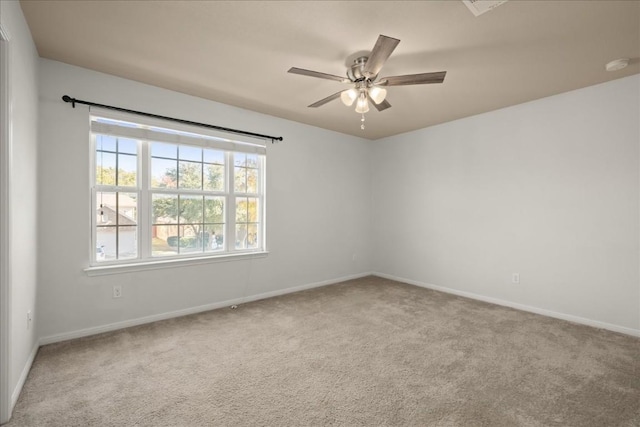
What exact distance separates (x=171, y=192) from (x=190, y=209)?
30 centimetres

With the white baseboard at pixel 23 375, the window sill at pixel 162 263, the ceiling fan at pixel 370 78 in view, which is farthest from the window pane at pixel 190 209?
the ceiling fan at pixel 370 78

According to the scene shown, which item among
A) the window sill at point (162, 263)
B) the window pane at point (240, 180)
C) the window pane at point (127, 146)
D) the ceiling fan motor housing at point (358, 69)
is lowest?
the window sill at point (162, 263)

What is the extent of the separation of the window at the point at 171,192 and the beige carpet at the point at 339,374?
2.94 ft

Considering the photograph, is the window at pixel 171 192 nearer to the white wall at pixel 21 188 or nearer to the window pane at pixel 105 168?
the window pane at pixel 105 168

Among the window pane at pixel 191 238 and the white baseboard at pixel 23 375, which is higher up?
the window pane at pixel 191 238

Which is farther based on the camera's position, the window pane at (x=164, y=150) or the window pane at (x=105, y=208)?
the window pane at (x=164, y=150)

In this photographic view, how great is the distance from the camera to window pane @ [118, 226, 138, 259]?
3121 millimetres

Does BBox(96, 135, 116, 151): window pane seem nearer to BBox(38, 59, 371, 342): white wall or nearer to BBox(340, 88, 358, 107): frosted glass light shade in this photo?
BBox(38, 59, 371, 342): white wall

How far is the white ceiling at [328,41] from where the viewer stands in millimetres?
1985

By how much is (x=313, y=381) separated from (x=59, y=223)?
265cm

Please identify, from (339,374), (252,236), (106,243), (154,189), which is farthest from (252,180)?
(339,374)

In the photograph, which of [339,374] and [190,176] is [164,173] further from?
[339,374]

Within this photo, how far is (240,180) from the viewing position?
13.2 feet

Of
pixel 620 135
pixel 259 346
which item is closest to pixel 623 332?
pixel 620 135
